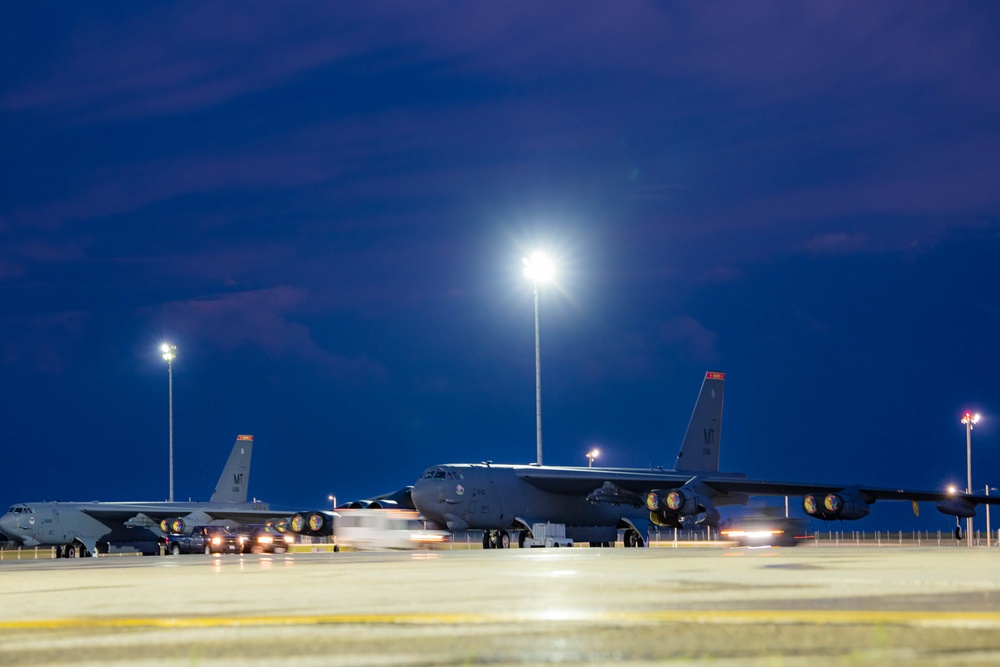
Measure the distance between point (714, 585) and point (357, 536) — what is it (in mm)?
34518

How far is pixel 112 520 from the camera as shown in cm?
7581

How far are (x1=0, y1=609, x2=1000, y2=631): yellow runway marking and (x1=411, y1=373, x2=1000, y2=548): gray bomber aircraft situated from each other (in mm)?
39179

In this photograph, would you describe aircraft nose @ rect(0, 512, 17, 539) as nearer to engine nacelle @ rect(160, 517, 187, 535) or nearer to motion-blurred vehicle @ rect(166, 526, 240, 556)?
engine nacelle @ rect(160, 517, 187, 535)

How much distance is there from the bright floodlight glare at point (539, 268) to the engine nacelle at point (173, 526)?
27024mm

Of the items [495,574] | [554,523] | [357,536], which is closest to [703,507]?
[554,523]

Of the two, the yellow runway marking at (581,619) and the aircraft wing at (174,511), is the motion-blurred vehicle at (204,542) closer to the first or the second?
the aircraft wing at (174,511)

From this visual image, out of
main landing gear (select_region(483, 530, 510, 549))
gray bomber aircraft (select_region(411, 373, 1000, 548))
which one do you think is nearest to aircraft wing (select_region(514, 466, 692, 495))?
gray bomber aircraft (select_region(411, 373, 1000, 548))

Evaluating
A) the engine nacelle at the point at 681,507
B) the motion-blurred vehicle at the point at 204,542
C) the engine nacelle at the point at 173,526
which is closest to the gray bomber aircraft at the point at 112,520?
the engine nacelle at the point at 173,526

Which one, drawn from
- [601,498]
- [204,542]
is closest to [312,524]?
[204,542]

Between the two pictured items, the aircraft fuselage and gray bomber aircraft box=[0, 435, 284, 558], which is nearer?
the aircraft fuselage

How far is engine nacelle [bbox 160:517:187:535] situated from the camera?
243 ft

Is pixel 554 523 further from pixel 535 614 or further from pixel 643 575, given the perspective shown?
pixel 535 614

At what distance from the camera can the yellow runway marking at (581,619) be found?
8938mm

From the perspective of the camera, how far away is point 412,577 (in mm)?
17219
